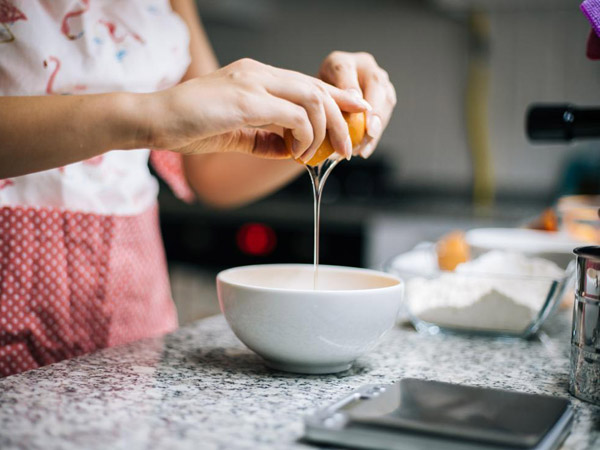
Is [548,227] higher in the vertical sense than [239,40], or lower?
lower

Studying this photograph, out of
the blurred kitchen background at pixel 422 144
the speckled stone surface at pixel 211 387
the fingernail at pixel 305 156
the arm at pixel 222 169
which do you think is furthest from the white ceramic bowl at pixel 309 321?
the blurred kitchen background at pixel 422 144

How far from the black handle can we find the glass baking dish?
→ 0.62 feet

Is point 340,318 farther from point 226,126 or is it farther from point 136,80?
point 136,80

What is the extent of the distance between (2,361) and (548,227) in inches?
41.5

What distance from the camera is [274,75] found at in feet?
2.26

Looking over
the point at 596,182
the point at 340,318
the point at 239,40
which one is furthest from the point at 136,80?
the point at 239,40

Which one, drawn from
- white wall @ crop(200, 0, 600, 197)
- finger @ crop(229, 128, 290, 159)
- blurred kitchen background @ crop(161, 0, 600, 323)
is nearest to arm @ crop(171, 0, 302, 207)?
finger @ crop(229, 128, 290, 159)

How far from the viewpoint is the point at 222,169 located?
1239 millimetres

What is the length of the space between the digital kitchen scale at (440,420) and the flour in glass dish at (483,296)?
12.5 inches

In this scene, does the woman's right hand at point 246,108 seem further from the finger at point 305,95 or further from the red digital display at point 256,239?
the red digital display at point 256,239

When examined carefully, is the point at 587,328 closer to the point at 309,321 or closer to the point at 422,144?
the point at 309,321

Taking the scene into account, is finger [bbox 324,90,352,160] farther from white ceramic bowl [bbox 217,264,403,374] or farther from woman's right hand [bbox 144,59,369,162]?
white ceramic bowl [bbox 217,264,403,374]

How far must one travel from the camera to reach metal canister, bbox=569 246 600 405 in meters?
0.64

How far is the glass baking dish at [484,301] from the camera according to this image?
909mm
